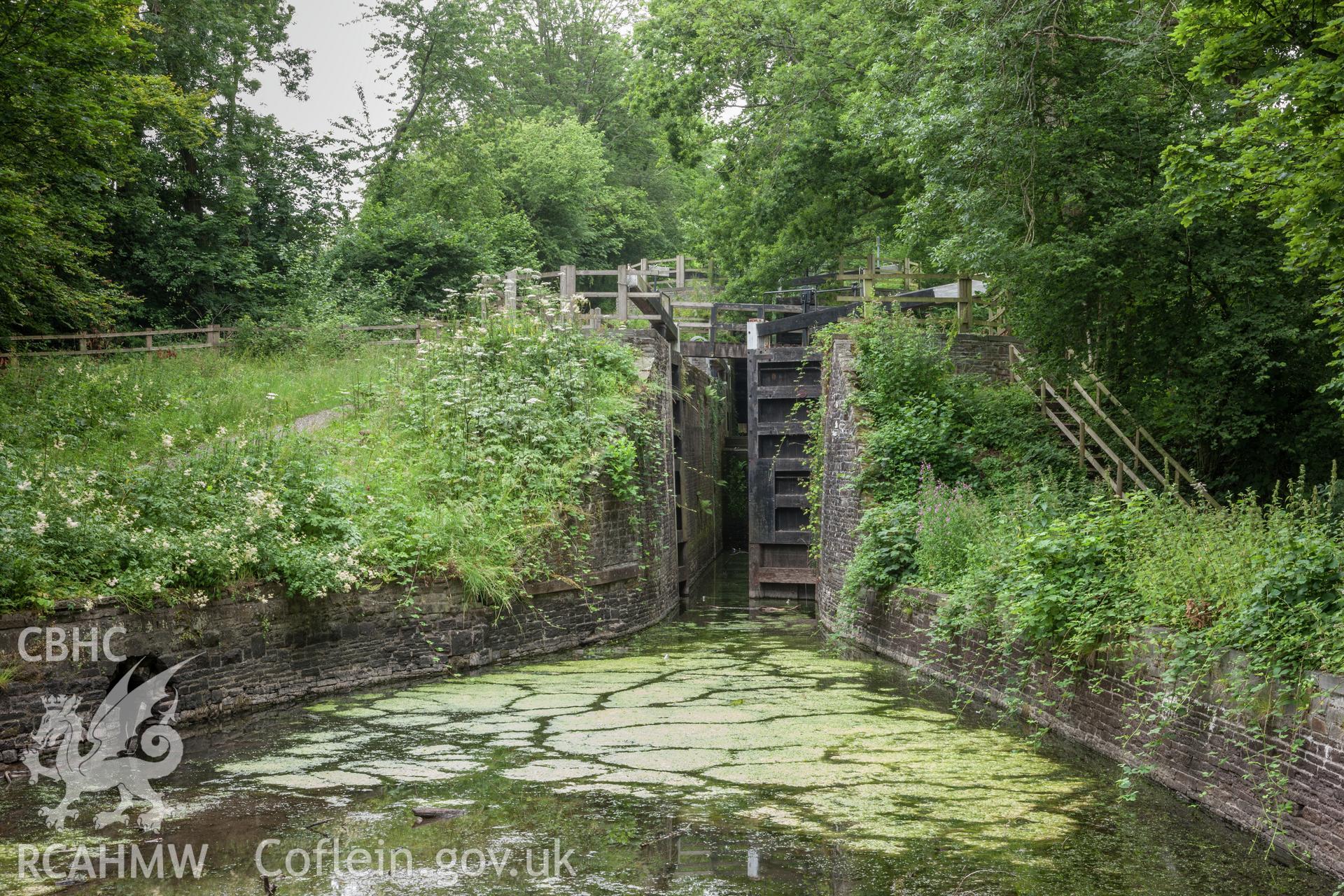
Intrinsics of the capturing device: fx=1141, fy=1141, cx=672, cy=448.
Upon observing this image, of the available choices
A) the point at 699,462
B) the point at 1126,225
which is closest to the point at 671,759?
the point at 1126,225

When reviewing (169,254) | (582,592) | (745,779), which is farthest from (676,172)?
(745,779)

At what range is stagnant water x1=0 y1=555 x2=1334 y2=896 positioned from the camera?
4805 millimetres

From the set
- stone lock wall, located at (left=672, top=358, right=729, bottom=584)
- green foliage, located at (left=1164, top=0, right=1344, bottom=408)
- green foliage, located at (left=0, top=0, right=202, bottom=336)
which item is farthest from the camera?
stone lock wall, located at (left=672, top=358, right=729, bottom=584)

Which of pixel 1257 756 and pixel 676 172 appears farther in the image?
pixel 676 172

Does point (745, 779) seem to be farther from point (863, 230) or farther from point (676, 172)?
point (676, 172)

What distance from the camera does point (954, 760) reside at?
6949mm

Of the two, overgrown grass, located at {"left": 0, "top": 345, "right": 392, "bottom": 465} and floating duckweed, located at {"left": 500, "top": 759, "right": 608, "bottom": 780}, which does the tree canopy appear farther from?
floating duckweed, located at {"left": 500, "top": 759, "right": 608, "bottom": 780}

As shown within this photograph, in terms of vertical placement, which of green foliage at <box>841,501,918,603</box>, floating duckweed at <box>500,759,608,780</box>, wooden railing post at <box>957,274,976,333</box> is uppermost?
wooden railing post at <box>957,274,976,333</box>

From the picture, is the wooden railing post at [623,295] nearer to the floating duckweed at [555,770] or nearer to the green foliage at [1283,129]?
the green foliage at [1283,129]

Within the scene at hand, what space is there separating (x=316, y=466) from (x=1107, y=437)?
842 centimetres

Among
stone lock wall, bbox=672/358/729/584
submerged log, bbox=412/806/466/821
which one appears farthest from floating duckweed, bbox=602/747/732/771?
stone lock wall, bbox=672/358/729/584

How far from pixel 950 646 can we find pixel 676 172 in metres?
34.9

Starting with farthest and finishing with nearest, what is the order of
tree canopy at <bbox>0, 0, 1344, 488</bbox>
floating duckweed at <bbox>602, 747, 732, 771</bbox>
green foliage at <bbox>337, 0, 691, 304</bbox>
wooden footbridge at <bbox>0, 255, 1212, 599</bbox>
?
green foliage at <bbox>337, 0, 691, 304</bbox> < wooden footbridge at <bbox>0, 255, 1212, 599</bbox> < tree canopy at <bbox>0, 0, 1344, 488</bbox> < floating duckweed at <bbox>602, 747, 732, 771</bbox>

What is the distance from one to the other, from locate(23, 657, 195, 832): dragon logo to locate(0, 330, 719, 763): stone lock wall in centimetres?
8
